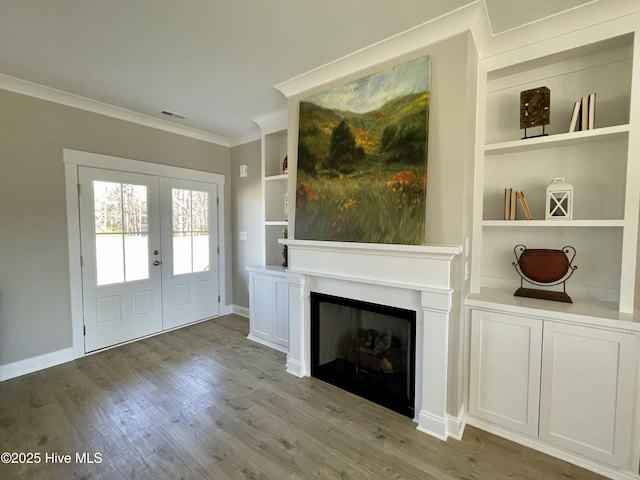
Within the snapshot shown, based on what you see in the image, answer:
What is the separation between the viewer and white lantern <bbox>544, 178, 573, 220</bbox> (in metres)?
1.96

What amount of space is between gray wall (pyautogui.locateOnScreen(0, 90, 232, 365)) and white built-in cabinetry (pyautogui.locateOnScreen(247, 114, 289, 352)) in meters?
1.82

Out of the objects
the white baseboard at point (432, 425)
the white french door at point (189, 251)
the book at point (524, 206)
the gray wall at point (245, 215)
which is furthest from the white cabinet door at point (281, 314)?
the book at point (524, 206)

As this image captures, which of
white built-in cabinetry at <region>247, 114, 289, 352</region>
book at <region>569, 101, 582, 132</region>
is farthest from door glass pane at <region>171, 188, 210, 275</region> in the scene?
book at <region>569, 101, 582, 132</region>

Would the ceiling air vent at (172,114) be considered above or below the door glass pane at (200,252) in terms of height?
above

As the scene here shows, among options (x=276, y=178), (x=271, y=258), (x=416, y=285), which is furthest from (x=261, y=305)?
(x=416, y=285)

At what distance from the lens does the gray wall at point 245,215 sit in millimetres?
4180

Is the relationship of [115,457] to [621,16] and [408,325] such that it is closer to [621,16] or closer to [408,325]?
[408,325]

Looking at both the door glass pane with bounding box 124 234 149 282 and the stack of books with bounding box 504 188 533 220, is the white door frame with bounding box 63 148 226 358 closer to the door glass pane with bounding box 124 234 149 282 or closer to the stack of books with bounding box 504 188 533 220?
the door glass pane with bounding box 124 234 149 282

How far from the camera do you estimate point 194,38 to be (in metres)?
2.07

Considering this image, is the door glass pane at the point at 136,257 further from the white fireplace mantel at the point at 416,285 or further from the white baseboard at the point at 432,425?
the white baseboard at the point at 432,425

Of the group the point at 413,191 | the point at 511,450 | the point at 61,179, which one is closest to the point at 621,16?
the point at 413,191

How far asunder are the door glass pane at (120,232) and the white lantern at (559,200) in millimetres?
4019

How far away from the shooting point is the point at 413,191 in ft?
6.70

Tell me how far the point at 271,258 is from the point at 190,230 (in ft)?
4.06
